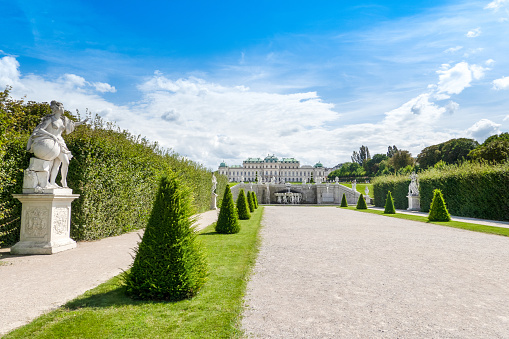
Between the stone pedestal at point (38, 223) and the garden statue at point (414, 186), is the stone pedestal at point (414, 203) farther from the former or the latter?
the stone pedestal at point (38, 223)

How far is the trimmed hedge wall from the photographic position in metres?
15.1

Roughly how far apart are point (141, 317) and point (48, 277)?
2.65 meters

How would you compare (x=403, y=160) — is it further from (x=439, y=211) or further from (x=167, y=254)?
(x=167, y=254)

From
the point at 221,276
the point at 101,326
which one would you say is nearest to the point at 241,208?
the point at 221,276

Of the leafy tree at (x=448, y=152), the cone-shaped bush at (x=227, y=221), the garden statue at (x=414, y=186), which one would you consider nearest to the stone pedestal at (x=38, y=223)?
the cone-shaped bush at (x=227, y=221)

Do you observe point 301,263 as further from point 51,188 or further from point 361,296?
point 51,188

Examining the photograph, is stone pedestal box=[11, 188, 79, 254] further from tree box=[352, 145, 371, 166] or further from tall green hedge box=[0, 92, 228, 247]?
tree box=[352, 145, 371, 166]

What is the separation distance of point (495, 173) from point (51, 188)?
728 inches

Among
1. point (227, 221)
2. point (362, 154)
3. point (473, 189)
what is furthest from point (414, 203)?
point (362, 154)

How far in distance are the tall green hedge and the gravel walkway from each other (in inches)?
35.6

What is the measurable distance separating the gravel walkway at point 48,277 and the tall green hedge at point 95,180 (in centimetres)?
90

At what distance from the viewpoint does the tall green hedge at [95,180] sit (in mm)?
7086

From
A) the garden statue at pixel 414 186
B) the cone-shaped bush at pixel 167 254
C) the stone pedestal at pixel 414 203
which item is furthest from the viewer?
the stone pedestal at pixel 414 203

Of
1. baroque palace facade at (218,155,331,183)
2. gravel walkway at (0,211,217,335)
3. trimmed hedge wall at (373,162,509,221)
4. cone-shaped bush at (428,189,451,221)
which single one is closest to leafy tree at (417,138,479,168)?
trimmed hedge wall at (373,162,509,221)
